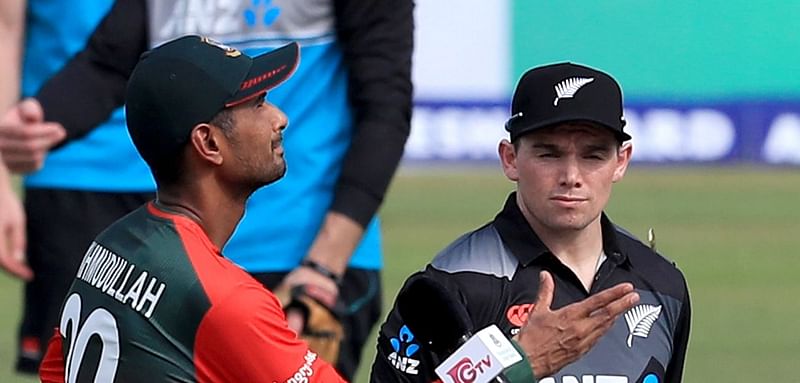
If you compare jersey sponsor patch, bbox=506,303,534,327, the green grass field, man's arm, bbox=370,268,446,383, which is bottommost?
the green grass field

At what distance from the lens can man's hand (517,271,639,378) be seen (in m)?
3.92

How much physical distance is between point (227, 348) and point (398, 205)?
39.8 feet

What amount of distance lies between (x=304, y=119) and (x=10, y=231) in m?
0.98

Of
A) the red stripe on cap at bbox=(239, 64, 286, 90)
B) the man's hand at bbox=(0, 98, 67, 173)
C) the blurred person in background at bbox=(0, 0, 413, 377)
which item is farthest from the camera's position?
the blurred person in background at bbox=(0, 0, 413, 377)

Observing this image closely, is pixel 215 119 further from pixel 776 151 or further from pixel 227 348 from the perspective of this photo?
pixel 776 151

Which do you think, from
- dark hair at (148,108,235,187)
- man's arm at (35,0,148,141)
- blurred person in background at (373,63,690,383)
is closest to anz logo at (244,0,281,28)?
man's arm at (35,0,148,141)

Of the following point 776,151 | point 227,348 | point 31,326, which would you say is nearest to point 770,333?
point 31,326

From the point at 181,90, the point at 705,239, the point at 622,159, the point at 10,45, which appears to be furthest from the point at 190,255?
the point at 705,239

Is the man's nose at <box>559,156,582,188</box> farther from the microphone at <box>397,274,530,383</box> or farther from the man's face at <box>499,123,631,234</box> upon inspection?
the microphone at <box>397,274,530,383</box>

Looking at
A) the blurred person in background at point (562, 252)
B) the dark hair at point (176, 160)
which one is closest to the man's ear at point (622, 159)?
the blurred person in background at point (562, 252)

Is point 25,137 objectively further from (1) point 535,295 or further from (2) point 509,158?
(1) point 535,295

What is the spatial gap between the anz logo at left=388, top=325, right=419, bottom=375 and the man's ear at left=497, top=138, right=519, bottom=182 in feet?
1.61

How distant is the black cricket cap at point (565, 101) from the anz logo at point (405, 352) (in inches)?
22.1

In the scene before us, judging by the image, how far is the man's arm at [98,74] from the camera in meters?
5.86
